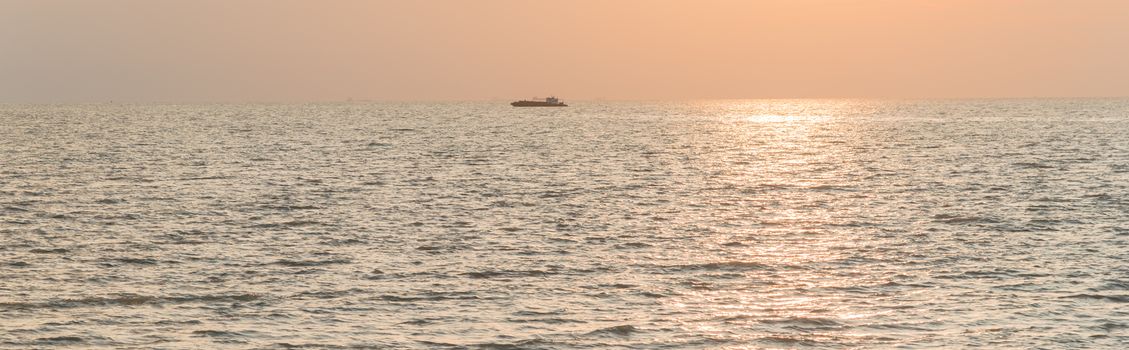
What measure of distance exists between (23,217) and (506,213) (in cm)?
1887

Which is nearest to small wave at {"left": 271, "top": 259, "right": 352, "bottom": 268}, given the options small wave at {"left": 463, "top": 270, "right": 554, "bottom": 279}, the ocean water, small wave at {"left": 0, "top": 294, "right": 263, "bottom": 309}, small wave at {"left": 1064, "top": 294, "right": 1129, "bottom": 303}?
the ocean water

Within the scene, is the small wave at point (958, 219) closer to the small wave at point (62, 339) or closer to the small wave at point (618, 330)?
the small wave at point (618, 330)

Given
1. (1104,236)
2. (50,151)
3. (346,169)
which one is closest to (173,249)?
(1104,236)

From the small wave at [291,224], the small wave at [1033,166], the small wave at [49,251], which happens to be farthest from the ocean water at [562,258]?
the small wave at [1033,166]

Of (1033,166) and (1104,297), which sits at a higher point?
(1104,297)

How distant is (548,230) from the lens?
4769 cm

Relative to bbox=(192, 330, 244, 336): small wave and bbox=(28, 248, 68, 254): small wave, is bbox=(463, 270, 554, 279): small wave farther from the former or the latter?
bbox=(28, 248, 68, 254): small wave

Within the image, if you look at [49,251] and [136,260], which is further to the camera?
[49,251]

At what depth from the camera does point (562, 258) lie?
39844mm

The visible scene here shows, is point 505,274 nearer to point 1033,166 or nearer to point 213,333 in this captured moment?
point 213,333

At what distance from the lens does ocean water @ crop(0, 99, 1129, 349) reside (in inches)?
1127

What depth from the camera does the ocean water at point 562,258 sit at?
28625 millimetres

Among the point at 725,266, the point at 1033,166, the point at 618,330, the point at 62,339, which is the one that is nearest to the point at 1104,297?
the point at 725,266

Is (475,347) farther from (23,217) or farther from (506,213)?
(23,217)
